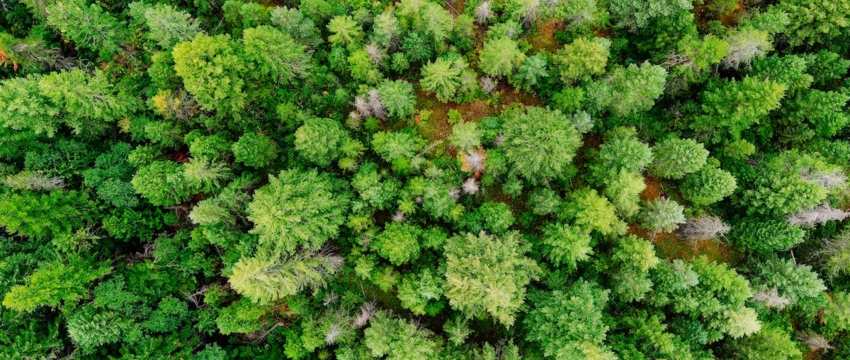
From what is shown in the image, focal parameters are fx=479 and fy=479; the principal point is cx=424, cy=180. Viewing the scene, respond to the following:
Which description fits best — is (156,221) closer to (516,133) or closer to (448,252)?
(448,252)

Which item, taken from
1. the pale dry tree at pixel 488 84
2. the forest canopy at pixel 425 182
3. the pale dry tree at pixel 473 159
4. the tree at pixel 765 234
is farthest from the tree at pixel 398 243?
the tree at pixel 765 234

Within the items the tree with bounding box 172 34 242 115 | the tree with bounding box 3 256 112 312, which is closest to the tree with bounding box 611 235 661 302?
the tree with bounding box 172 34 242 115

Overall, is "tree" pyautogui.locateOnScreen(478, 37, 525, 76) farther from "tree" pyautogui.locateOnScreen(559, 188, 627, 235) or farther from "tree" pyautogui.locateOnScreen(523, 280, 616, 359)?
"tree" pyautogui.locateOnScreen(523, 280, 616, 359)

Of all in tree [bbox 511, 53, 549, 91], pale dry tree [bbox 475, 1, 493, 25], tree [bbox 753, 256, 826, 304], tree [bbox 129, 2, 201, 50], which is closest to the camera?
tree [bbox 753, 256, 826, 304]

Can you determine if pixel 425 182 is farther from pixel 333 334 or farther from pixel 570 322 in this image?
pixel 570 322

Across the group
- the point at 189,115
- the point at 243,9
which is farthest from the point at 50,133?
the point at 243,9

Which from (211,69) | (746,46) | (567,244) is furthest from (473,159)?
(746,46)
